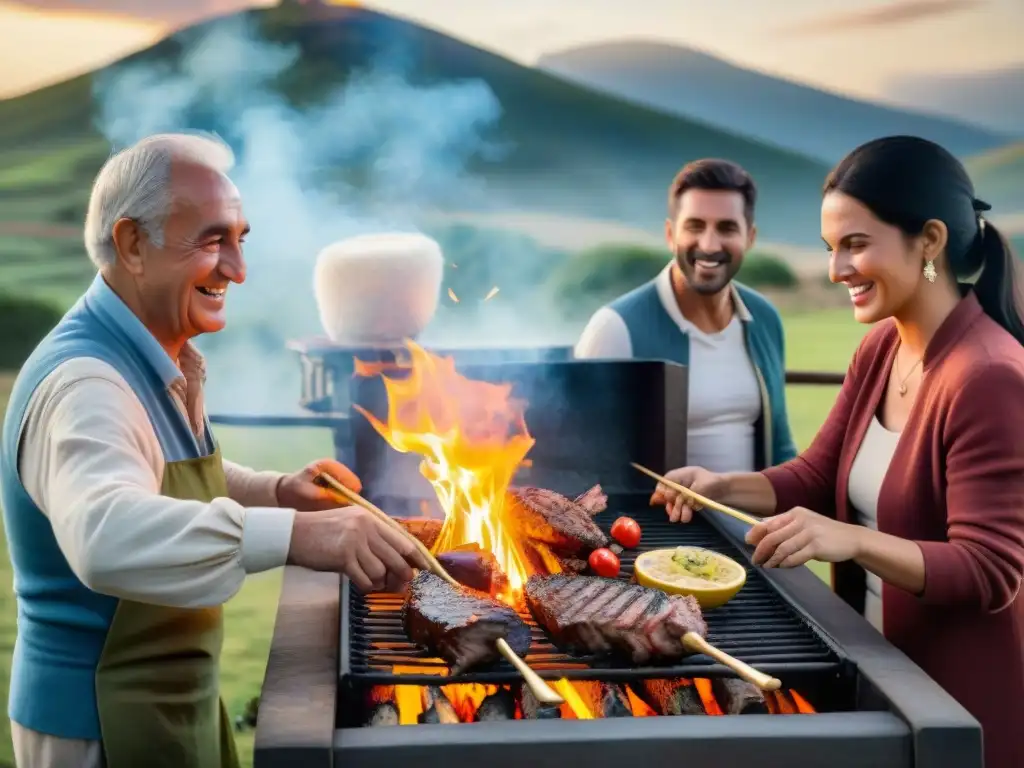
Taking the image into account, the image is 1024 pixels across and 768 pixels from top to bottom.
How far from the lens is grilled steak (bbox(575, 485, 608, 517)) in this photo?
120 inches

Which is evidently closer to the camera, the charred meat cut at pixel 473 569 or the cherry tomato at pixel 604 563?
the charred meat cut at pixel 473 569

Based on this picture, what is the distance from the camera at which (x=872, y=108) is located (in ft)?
77.6

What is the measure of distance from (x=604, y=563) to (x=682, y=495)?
1.67ft

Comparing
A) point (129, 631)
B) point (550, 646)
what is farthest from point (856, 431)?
point (129, 631)

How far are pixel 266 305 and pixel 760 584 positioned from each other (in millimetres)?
16764

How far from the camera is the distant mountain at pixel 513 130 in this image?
2041 cm

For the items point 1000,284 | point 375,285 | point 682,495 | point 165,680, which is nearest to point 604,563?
point 682,495

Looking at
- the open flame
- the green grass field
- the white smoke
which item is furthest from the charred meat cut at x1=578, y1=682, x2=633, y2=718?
the white smoke

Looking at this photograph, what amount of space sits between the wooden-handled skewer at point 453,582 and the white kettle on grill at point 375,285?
1.25 m

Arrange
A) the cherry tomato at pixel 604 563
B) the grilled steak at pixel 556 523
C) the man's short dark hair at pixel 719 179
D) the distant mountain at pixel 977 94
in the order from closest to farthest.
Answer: the cherry tomato at pixel 604 563
the grilled steak at pixel 556 523
the man's short dark hair at pixel 719 179
the distant mountain at pixel 977 94

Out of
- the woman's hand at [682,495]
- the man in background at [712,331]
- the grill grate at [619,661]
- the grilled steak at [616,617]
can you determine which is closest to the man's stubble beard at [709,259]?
the man in background at [712,331]

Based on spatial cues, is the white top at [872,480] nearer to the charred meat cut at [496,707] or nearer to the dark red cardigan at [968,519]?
the dark red cardigan at [968,519]

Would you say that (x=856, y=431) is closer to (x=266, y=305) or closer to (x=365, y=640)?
(x=365, y=640)

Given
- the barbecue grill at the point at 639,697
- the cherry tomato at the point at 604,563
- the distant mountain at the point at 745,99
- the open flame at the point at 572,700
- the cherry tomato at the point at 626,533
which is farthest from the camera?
the distant mountain at the point at 745,99
